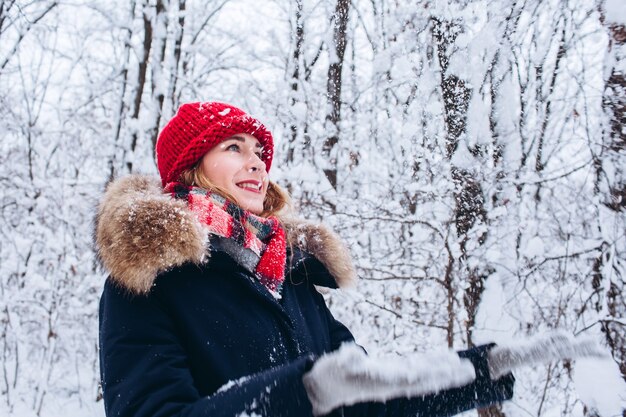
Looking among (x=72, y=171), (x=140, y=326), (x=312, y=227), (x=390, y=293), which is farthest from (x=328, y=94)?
(x=72, y=171)

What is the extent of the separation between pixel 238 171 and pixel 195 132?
0.23 meters

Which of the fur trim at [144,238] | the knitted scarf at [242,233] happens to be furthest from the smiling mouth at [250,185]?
the fur trim at [144,238]

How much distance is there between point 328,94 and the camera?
550cm

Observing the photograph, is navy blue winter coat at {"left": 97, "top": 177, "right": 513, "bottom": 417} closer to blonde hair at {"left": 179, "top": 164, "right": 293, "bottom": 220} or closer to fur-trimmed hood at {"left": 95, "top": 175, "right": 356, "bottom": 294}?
fur-trimmed hood at {"left": 95, "top": 175, "right": 356, "bottom": 294}

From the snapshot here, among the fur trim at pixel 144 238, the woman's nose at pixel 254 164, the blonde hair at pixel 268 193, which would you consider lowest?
the fur trim at pixel 144 238

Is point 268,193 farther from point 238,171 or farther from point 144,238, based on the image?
point 144,238

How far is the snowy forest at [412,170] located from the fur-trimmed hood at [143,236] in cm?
37

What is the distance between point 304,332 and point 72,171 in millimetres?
10994

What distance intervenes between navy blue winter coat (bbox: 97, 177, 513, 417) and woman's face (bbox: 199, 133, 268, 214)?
227mm

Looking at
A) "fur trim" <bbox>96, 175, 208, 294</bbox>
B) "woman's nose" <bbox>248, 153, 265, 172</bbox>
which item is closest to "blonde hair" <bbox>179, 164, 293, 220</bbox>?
"woman's nose" <bbox>248, 153, 265, 172</bbox>

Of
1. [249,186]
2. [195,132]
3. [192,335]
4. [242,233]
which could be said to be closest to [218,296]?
[192,335]

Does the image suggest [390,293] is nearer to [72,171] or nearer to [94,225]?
[94,225]

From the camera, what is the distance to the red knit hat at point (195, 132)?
1.71 m

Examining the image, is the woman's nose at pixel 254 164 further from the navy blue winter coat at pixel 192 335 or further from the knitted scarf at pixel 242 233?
the navy blue winter coat at pixel 192 335
